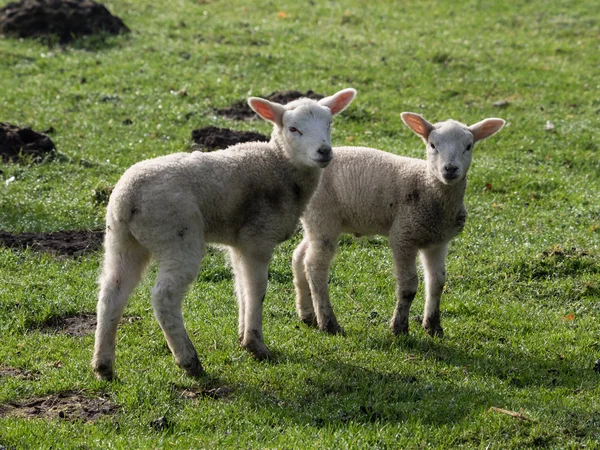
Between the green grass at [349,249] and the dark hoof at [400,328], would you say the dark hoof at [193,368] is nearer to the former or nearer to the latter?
the green grass at [349,249]

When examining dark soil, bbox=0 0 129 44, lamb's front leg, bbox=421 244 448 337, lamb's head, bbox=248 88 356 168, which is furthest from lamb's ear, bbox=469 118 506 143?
dark soil, bbox=0 0 129 44

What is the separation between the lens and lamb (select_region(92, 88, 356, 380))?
24.0ft

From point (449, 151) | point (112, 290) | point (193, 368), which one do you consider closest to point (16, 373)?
point (112, 290)

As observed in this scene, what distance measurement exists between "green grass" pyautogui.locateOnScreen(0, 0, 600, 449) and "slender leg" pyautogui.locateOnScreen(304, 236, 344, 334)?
7.8 inches

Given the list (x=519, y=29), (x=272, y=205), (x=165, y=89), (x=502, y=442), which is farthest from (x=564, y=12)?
(x=502, y=442)

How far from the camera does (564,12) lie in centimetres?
2352

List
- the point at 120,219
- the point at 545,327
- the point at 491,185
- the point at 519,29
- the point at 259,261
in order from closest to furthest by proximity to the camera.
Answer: the point at 120,219 → the point at 259,261 → the point at 545,327 → the point at 491,185 → the point at 519,29

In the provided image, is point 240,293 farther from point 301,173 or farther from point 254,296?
point 301,173

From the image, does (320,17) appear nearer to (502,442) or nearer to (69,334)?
(69,334)

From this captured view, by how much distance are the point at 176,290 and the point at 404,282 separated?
257cm

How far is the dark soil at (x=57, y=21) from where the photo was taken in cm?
2025

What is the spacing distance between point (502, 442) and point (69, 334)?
13.9ft

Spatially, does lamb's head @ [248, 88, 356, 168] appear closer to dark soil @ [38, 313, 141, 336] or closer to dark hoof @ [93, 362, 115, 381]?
dark soil @ [38, 313, 141, 336]

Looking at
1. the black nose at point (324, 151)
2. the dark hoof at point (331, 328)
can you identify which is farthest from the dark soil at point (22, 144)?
the black nose at point (324, 151)
